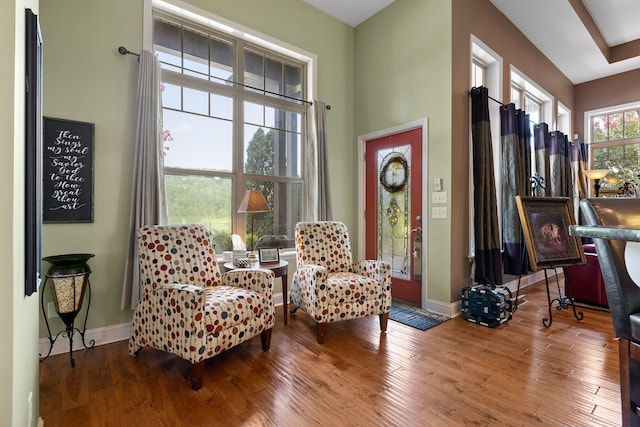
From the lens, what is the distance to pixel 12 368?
92 centimetres

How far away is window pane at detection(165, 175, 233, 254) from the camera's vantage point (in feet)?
9.77

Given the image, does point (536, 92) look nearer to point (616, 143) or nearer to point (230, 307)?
point (616, 143)

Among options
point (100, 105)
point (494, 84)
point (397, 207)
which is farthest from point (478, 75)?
point (100, 105)

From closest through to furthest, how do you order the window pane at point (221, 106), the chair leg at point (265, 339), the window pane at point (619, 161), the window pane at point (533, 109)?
the chair leg at point (265, 339) < the window pane at point (221, 106) < the window pane at point (533, 109) < the window pane at point (619, 161)

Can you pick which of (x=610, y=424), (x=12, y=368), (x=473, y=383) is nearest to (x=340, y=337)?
(x=473, y=383)

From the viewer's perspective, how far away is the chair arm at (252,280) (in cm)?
243

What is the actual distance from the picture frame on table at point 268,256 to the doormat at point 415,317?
4.28 feet

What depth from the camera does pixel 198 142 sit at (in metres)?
3.14

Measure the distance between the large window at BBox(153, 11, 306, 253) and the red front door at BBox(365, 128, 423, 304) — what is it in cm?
99

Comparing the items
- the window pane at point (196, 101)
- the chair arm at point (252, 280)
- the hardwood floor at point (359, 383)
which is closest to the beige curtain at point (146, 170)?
the window pane at point (196, 101)

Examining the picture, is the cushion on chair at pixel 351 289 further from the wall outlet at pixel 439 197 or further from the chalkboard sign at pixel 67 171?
the chalkboard sign at pixel 67 171

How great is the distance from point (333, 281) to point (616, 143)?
614 centimetres

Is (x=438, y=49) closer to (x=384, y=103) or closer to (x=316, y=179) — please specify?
(x=384, y=103)

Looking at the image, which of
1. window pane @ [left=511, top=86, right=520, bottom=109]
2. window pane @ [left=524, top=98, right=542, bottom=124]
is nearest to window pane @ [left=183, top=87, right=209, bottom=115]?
window pane @ [left=511, top=86, right=520, bottom=109]
